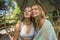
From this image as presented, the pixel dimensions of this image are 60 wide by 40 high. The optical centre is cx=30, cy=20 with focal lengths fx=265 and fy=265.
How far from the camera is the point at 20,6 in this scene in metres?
5.02

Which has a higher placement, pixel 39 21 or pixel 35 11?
pixel 35 11

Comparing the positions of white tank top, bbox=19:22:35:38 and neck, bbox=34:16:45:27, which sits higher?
neck, bbox=34:16:45:27

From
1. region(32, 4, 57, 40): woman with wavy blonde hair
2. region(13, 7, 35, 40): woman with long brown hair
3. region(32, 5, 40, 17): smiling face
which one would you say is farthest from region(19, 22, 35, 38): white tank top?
region(32, 5, 40, 17): smiling face

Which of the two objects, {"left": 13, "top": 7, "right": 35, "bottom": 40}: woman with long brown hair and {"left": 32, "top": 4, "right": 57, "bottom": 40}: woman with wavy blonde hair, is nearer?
{"left": 32, "top": 4, "right": 57, "bottom": 40}: woman with wavy blonde hair

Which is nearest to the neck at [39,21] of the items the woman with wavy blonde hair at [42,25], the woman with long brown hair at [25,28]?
the woman with wavy blonde hair at [42,25]

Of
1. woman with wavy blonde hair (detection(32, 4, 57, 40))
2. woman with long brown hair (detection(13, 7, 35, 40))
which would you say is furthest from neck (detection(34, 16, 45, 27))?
woman with long brown hair (detection(13, 7, 35, 40))

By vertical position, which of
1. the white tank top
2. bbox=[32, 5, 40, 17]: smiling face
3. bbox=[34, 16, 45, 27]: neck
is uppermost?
bbox=[32, 5, 40, 17]: smiling face

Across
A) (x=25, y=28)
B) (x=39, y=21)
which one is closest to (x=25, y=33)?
(x=25, y=28)

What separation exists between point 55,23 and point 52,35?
1.61 m

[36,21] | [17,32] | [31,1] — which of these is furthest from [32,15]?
[31,1]

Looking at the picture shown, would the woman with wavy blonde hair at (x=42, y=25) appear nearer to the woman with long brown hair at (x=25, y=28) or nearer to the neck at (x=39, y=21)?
the neck at (x=39, y=21)

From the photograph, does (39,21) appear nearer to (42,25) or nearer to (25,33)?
(42,25)

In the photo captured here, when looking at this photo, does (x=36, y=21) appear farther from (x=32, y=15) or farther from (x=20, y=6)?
(x=20, y=6)

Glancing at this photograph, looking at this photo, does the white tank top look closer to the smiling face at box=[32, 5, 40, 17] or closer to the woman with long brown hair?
the woman with long brown hair
